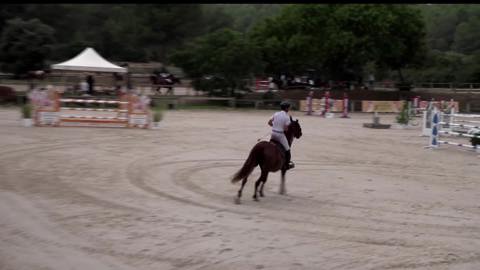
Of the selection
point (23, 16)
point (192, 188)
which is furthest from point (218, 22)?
point (192, 188)

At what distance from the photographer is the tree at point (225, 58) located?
1513 inches

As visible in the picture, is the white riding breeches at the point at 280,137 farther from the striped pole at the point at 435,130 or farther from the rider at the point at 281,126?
the striped pole at the point at 435,130

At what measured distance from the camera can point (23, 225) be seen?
8.23m

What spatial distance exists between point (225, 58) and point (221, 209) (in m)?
29.0

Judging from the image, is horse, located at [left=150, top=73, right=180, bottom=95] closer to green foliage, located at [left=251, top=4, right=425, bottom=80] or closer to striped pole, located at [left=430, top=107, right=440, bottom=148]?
green foliage, located at [left=251, top=4, right=425, bottom=80]

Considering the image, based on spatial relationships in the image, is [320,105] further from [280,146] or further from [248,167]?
[248,167]

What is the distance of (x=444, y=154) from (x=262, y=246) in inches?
493

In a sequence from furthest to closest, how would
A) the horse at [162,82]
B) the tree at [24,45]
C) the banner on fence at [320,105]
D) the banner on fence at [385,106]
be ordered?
the banner on fence at [385,106] < the horse at [162,82] < the tree at [24,45] < the banner on fence at [320,105]

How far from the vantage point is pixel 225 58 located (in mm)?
37938

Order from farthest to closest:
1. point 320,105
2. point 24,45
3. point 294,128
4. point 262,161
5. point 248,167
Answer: point 24,45, point 320,105, point 294,128, point 262,161, point 248,167

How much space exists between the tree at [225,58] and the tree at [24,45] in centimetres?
934

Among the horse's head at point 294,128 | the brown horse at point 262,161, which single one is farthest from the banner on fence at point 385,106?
the brown horse at point 262,161

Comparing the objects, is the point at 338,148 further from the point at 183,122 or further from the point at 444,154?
the point at 183,122

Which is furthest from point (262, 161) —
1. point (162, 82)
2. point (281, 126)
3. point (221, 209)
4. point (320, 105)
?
point (162, 82)
